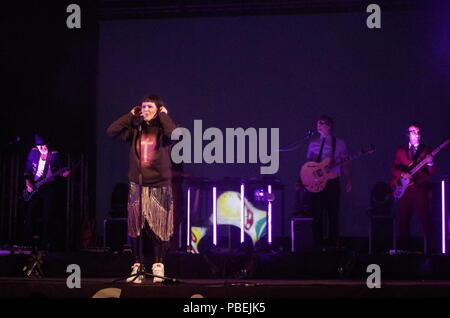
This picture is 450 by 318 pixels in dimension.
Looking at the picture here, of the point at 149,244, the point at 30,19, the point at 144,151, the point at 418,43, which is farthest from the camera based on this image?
the point at 418,43

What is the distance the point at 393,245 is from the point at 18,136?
5788mm

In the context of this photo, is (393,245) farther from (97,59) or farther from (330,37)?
(97,59)

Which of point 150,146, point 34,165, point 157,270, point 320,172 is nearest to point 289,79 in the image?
point 320,172

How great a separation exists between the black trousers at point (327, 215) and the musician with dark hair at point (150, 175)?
3.00 metres

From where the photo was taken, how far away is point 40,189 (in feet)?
30.7

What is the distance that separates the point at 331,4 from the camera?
1146cm

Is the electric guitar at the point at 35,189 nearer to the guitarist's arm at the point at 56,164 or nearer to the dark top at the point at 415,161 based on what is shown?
the guitarist's arm at the point at 56,164

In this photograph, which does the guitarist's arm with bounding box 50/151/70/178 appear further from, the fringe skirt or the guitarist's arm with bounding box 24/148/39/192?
the fringe skirt

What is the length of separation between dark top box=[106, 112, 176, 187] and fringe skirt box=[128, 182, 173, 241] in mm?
78

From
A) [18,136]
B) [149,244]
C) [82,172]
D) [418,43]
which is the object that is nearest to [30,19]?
[18,136]

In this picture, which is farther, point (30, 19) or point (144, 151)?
point (30, 19)

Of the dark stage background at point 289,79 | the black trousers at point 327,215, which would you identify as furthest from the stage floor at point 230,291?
the dark stage background at point 289,79

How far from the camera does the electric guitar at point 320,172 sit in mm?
9016

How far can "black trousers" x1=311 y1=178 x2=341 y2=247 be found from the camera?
29.2 ft
